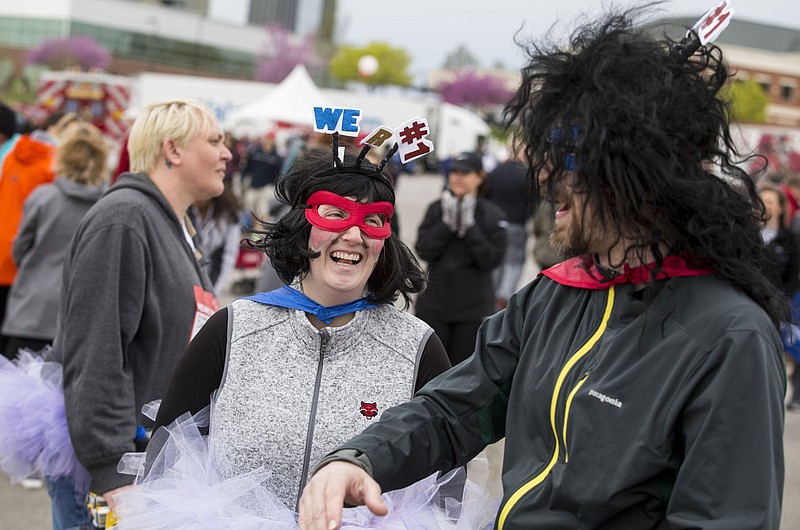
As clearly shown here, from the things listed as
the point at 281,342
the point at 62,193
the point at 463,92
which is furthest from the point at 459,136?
the point at 463,92

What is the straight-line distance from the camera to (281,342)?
2.68 m

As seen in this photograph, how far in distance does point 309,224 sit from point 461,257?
452 cm

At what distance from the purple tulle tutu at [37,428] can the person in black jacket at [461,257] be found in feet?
12.4

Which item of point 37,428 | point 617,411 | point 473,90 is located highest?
point 473,90

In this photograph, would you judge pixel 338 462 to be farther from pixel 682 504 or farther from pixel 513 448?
pixel 682 504

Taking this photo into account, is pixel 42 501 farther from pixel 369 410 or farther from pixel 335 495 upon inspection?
pixel 335 495

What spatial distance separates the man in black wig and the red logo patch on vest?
23.6 inches

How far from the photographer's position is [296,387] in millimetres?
2639

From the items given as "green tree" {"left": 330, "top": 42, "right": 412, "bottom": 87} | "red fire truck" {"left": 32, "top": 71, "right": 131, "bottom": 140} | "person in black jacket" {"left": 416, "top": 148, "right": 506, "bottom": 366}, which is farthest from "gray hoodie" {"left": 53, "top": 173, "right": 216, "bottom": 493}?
"green tree" {"left": 330, "top": 42, "right": 412, "bottom": 87}

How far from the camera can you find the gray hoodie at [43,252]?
5.48m

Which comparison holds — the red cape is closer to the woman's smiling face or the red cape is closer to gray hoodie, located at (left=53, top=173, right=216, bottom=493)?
the woman's smiling face

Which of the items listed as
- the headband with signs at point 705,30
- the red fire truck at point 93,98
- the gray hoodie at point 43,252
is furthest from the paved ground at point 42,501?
the red fire truck at point 93,98

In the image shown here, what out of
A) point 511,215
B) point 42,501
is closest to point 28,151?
point 42,501

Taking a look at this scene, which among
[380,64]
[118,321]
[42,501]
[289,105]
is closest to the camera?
[118,321]
